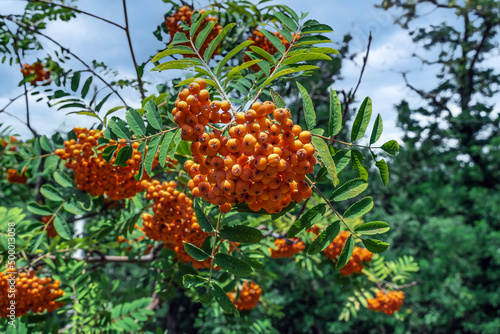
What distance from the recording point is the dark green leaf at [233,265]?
1146 millimetres

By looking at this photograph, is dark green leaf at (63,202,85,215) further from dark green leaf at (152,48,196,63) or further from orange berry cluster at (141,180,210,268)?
dark green leaf at (152,48,196,63)

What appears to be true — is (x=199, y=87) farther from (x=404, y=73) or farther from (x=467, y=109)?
(x=467, y=109)

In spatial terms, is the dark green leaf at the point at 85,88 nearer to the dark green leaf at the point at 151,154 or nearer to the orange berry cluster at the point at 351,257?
the dark green leaf at the point at 151,154

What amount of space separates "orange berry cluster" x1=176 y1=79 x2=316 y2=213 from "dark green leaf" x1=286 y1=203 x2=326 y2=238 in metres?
0.14

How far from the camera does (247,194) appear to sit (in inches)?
42.7

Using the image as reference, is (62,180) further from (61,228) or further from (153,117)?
(153,117)

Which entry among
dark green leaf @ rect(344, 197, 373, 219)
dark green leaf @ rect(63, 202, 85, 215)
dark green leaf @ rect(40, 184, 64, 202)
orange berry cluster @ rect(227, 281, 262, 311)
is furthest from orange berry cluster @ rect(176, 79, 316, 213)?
orange berry cluster @ rect(227, 281, 262, 311)

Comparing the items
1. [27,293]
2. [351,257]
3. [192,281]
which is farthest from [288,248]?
[27,293]

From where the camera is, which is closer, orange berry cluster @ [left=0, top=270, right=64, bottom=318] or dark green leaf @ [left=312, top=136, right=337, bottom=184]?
dark green leaf @ [left=312, top=136, right=337, bottom=184]

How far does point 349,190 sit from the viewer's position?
121cm

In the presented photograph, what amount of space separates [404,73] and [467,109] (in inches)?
154

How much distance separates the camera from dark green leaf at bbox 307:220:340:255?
1.14 m

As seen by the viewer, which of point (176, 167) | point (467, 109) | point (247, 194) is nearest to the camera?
point (247, 194)

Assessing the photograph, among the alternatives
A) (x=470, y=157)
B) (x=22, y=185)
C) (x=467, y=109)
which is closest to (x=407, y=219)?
(x=470, y=157)
